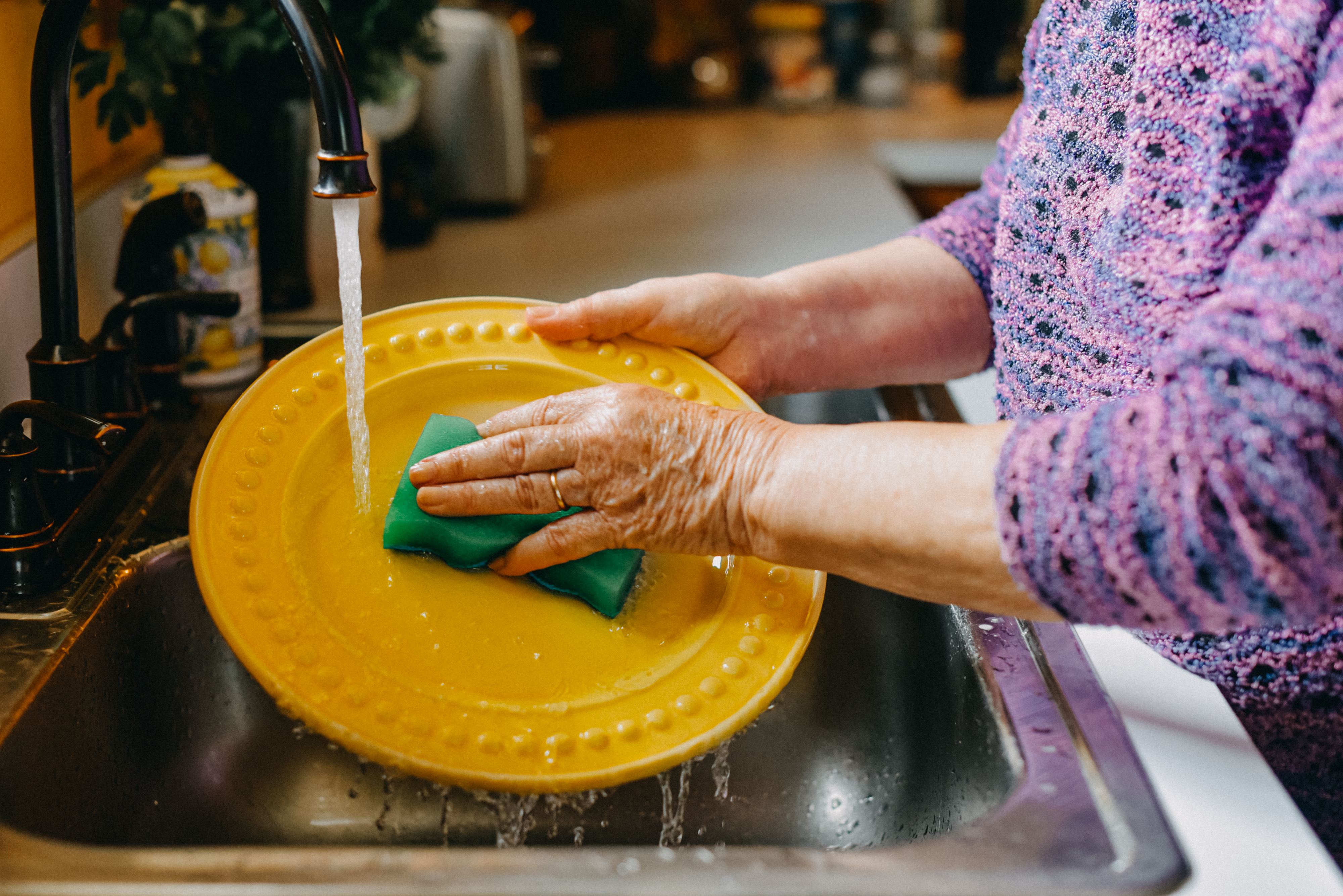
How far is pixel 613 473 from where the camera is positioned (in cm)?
72

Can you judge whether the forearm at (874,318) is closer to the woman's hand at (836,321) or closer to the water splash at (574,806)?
the woman's hand at (836,321)

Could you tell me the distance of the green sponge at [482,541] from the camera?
75cm

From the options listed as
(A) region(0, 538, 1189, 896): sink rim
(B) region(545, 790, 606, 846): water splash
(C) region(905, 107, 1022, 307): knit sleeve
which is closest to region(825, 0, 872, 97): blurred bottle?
(C) region(905, 107, 1022, 307): knit sleeve

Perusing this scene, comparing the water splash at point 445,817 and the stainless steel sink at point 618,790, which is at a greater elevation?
the stainless steel sink at point 618,790

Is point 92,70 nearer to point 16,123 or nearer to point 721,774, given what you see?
point 16,123

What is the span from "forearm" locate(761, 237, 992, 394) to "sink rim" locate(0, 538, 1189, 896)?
451 mm

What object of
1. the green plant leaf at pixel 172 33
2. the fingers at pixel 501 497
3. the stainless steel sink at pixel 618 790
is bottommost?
the stainless steel sink at pixel 618 790

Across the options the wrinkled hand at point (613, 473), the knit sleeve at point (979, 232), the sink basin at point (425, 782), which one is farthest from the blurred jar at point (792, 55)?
the wrinkled hand at point (613, 473)

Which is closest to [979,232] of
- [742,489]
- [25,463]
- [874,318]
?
[874,318]

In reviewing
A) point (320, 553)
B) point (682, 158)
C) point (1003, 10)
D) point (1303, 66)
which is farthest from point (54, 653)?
point (1003, 10)

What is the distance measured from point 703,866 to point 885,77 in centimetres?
251

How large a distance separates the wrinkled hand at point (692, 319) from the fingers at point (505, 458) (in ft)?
0.46

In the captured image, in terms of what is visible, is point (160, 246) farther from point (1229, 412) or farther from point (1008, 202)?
point (1229, 412)

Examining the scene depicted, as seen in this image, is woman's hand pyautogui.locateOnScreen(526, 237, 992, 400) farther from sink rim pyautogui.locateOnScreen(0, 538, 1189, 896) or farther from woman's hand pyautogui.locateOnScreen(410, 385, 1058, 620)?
sink rim pyautogui.locateOnScreen(0, 538, 1189, 896)
